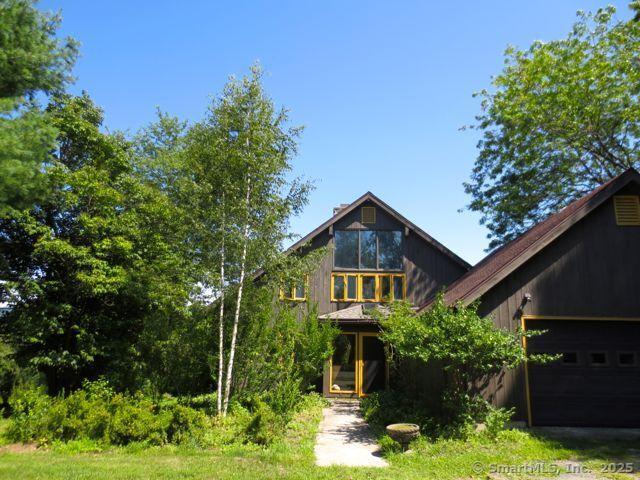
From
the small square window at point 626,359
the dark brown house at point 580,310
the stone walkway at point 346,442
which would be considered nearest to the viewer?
the stone walkway at point 346,442

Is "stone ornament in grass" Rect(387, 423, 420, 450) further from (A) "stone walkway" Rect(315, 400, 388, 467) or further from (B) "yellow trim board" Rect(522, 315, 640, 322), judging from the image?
(B) "yellow trim board" Rect(522, 315, 640, 322)

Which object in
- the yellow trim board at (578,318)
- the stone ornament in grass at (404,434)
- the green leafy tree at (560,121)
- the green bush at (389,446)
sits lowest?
the green bush at (389,446)

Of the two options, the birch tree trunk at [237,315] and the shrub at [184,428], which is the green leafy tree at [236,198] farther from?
the shrub at [184,428]

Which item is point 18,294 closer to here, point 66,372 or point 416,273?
point 66,372

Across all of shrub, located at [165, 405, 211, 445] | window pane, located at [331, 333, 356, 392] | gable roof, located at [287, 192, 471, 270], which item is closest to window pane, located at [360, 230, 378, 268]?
gable roof, located at [287, 192, 471, 270]

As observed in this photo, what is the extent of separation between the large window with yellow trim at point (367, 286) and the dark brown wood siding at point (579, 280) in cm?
741

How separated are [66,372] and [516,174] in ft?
76.3

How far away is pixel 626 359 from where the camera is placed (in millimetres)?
9922

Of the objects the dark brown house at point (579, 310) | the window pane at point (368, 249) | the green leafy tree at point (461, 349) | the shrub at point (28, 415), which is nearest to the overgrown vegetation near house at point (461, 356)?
the green leafy tree at point (461, 349)

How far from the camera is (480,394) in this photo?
30.8ft

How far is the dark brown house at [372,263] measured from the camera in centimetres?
1727

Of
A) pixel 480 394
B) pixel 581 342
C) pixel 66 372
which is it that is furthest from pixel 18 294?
pixel 581 342

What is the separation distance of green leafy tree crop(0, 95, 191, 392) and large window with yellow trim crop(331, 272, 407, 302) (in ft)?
23.2

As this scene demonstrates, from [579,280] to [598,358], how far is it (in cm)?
198
